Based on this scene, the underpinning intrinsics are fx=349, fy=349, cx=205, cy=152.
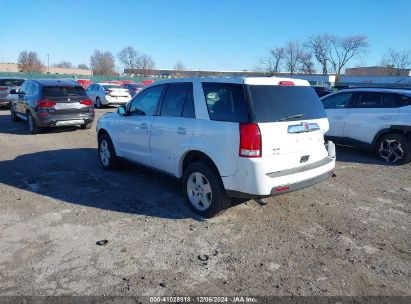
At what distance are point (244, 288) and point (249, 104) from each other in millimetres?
1986

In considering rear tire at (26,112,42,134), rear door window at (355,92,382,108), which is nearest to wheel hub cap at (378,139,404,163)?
rear door window at (355,92,382,108)

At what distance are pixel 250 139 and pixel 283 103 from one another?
0.76 m

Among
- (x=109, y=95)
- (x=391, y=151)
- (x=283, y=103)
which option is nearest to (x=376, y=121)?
(x=391, y=151)

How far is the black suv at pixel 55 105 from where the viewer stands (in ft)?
35.2

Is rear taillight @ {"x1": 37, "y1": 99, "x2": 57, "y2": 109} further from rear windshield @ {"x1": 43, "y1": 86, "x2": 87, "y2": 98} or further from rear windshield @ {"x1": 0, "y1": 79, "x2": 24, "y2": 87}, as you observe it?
rear windshield @ {"x1": 0, "y1": 79, "x2": 24, "y2": 87}

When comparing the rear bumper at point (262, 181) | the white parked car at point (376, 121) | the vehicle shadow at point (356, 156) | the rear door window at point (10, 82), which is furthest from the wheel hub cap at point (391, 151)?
the rear door window at point (10, 82)

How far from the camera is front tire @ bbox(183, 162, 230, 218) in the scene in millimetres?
4352

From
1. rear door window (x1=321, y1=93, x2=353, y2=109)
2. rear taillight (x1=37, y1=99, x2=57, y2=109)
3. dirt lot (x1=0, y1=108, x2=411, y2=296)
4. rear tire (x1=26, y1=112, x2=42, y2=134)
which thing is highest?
rear door window (x1=321, y1=93, x2=353, y2=109)

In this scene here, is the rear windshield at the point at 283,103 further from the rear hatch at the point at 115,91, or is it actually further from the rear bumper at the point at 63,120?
the rear hatch at the point at 115,91

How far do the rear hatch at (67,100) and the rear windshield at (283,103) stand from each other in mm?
8486

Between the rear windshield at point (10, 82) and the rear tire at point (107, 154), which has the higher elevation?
the rear windshield at point (10, 82)

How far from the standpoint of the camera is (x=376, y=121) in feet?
26.8

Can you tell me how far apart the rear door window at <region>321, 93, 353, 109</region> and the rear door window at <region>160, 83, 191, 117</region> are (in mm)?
5529

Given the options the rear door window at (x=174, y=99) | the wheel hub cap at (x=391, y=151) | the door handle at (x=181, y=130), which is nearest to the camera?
the door handle at (x=181, y=130)
